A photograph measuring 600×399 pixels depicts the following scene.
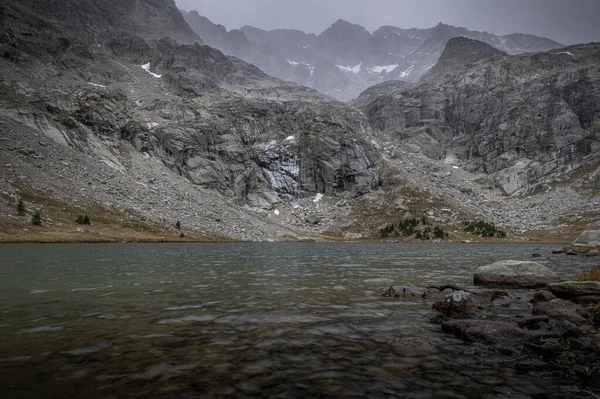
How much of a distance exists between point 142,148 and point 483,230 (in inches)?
5607

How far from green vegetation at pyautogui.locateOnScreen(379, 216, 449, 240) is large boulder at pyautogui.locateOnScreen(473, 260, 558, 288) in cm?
11343

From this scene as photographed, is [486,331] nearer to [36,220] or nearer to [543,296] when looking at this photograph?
[543,296]

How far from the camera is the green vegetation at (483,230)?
133m

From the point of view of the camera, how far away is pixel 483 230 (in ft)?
445

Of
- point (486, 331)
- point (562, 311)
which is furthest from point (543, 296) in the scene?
point (486, 331)

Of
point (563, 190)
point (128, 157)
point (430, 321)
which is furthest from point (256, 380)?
point (563, 190)

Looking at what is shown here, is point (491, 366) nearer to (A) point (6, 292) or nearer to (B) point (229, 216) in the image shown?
(A) point (6, 292)

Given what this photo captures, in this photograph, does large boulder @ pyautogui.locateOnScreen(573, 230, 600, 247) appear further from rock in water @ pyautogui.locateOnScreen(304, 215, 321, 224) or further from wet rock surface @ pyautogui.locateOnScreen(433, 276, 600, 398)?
rock in water @ pyautogui.locateOnScreen(304, 215, 321, 224)

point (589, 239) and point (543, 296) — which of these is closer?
point (543, 296)

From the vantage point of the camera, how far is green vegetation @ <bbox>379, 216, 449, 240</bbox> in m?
132

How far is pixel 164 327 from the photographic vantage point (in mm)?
11812

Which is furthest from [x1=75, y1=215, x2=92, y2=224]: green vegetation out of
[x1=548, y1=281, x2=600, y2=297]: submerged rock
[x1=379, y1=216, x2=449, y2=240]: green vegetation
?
[x1=379, y1=216, x2=449, y2=240]: green vegetation

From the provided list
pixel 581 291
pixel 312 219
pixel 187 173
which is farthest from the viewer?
pixel 312 219

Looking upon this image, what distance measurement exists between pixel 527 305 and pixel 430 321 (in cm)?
629
